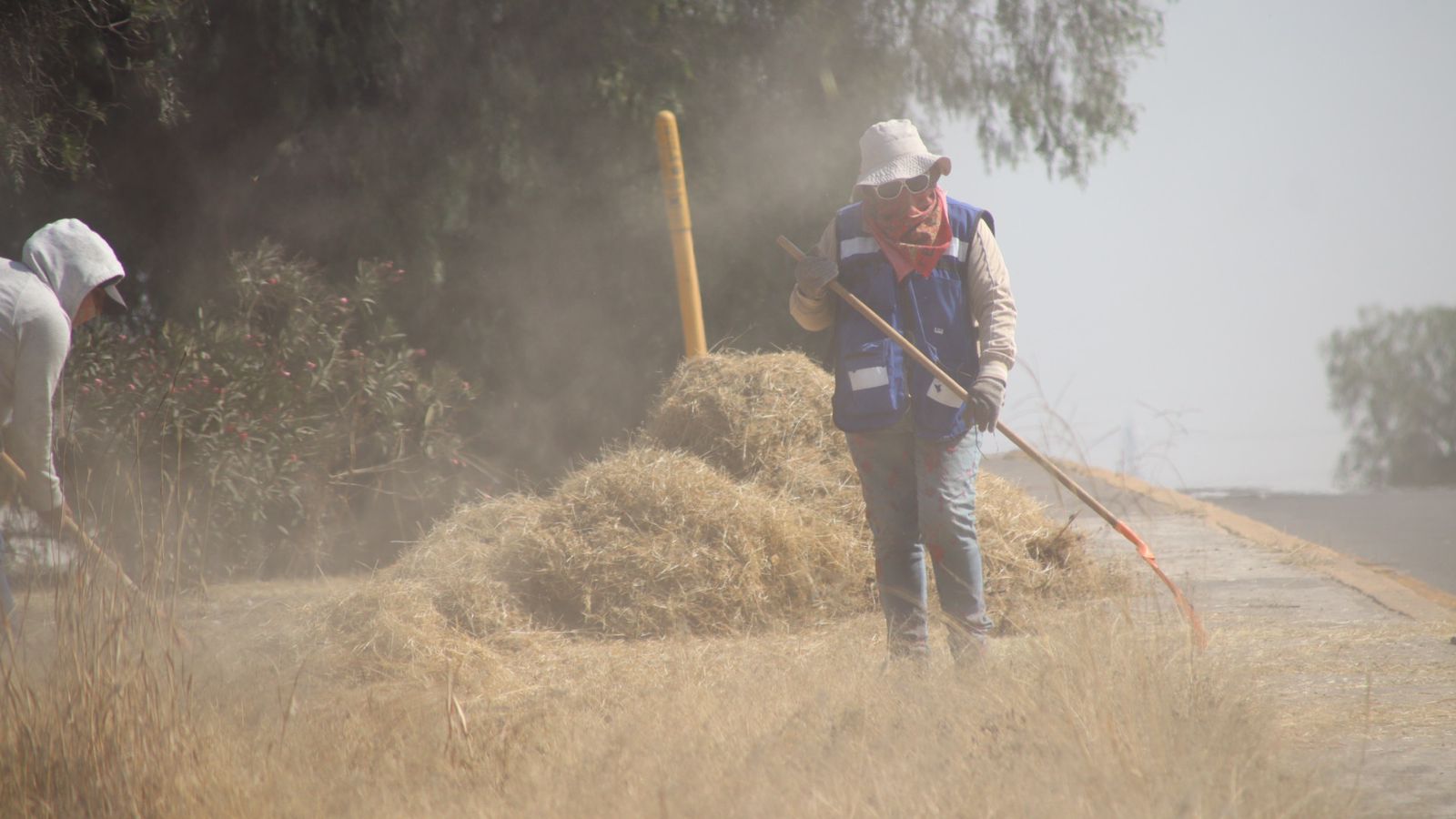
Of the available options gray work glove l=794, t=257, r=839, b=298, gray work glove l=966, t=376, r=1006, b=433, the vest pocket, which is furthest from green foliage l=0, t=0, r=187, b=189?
gray work glove l=966, t=376, r=1006, b=433

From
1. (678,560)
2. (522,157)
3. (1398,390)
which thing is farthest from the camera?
(1398,390)

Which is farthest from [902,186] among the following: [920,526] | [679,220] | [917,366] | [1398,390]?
[1398,390]

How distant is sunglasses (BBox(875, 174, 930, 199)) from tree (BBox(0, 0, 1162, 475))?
3.67 metres

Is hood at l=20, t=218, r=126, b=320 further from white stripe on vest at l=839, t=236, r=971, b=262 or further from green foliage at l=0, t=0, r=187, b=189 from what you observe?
green foliage at l=0, t=0, r=187, b=189

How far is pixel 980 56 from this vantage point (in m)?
9.20

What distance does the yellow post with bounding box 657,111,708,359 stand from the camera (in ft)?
23.1

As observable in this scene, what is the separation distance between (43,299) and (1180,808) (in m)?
3.15

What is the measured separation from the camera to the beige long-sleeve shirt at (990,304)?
3635mm

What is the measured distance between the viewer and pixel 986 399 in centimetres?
356

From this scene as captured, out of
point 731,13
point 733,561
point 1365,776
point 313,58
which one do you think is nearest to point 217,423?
point 313,58

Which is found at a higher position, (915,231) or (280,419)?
(915,231)

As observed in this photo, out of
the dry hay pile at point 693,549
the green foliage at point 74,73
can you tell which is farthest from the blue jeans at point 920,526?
the green foliage at point 74,73

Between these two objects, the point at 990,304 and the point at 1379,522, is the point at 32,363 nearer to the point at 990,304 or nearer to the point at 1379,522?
the point at 990,304

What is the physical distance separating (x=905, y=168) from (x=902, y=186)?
5 cm
